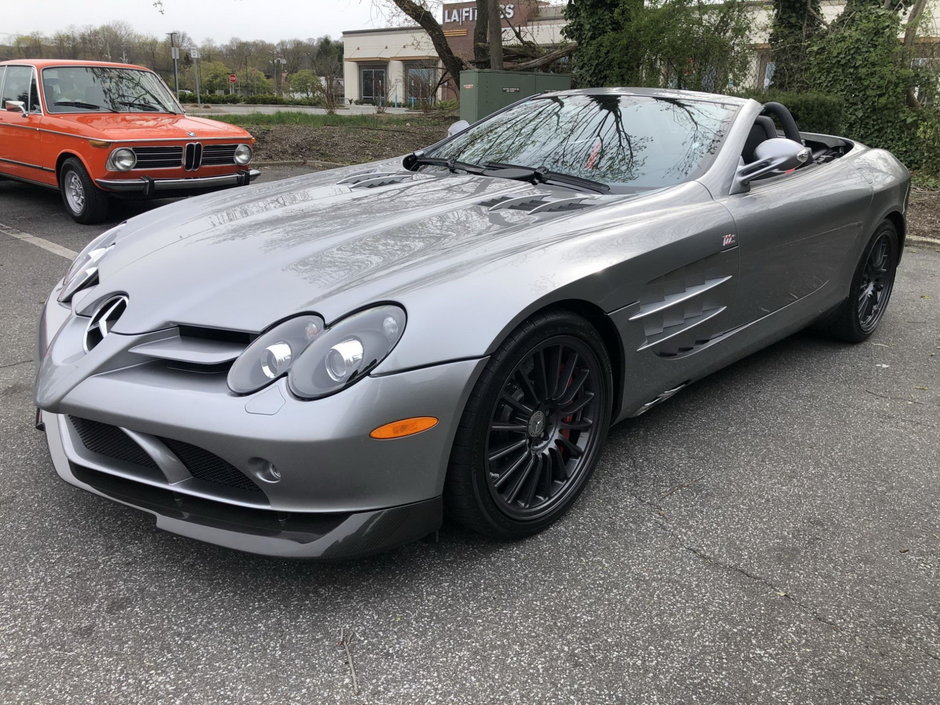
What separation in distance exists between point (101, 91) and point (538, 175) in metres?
6.67

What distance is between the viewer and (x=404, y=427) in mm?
1932

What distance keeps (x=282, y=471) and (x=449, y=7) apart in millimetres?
38536

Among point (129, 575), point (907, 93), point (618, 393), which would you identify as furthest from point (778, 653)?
point (907, 93)

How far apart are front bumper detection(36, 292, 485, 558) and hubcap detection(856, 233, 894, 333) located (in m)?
3.11

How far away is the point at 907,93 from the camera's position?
12180 millimetres

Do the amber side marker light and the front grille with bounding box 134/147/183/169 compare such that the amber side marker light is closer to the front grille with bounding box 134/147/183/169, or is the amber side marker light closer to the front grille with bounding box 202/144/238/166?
the front grille with bounding box 134/147/183/169

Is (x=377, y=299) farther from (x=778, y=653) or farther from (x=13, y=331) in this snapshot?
(x=13, y=331)

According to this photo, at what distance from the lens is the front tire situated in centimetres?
725

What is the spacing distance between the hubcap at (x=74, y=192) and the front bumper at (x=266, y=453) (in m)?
6.07

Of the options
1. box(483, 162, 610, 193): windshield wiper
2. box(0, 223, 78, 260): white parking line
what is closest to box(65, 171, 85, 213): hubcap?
box(0, 223, 78, 260): white parking line

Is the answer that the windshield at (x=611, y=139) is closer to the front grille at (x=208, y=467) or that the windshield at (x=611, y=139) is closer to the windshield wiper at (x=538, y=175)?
the windshield wiper at (x=538, y=175)

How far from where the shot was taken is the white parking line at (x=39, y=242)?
6.14 m

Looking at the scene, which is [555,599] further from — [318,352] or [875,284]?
[875,284]

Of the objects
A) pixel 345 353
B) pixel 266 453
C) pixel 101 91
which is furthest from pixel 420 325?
pixel 101 91
